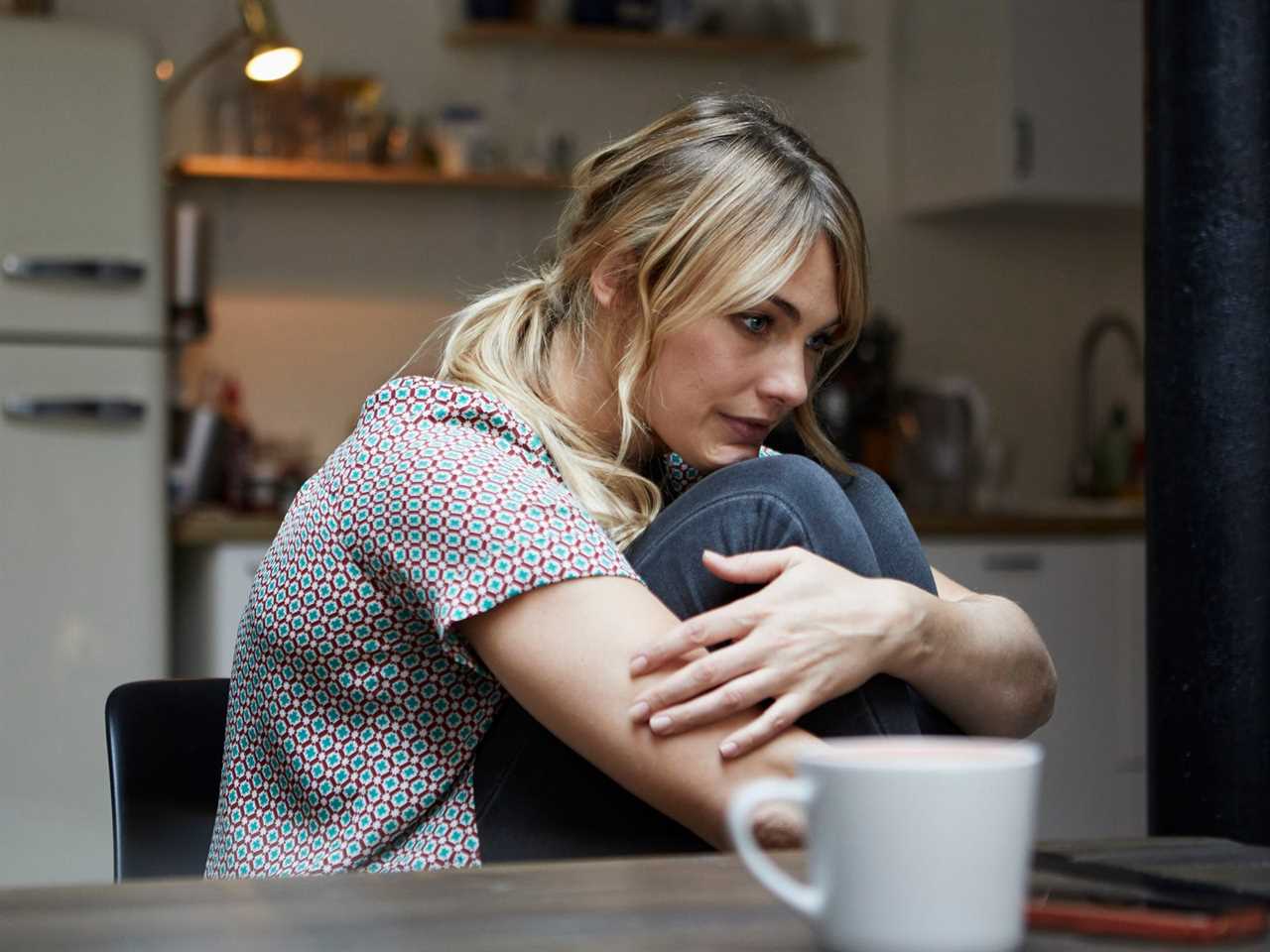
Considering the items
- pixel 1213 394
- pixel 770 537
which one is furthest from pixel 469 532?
pixel 1213 394

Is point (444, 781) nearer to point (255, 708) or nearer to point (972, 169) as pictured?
point (255, 708)

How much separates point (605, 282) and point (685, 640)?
0.54m

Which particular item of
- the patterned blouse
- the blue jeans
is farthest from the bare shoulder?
the patterned blouse

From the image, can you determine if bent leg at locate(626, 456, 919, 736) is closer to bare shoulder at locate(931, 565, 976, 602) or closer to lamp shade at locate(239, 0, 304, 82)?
bare shoulder at locate(931, 565, 976, 602)

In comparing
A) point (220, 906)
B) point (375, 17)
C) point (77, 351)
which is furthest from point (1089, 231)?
point (220, 906)

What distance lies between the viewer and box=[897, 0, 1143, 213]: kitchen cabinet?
405cm

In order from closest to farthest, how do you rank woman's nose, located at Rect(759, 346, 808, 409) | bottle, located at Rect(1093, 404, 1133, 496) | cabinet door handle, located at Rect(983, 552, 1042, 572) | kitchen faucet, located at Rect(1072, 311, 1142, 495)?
woman's nose, located at Rect(759, 346, 808, 409)
cabinet door handle, located at Rect(983, 552, 1042, 572)
bottle, located at Rect(1093, 404, 1133, 496)
kitchen faucet, located at Rect(1072, 311, 1142, 495)

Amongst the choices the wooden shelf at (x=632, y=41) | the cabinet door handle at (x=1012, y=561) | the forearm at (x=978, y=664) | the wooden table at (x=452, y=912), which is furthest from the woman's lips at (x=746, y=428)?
the wooden shelf at (x=632, y=41)

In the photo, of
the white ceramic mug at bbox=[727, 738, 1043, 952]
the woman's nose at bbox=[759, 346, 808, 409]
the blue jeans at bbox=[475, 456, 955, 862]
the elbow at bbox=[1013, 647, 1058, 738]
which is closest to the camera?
the white ceramic mug at bbox=[727, 738, 1043, 952]

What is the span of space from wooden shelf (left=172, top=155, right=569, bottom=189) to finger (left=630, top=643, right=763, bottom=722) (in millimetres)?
2955

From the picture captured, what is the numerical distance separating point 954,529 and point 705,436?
2.26 metres

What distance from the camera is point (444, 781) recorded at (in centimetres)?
118

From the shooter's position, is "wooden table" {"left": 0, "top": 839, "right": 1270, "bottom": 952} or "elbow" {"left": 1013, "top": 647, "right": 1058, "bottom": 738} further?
"elbow" {"left": 1013, "top": 647, "right": 1058, "bottom": 738}

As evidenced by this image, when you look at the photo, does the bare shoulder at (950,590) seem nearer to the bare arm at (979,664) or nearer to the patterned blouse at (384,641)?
the bare arm at (979,664)
